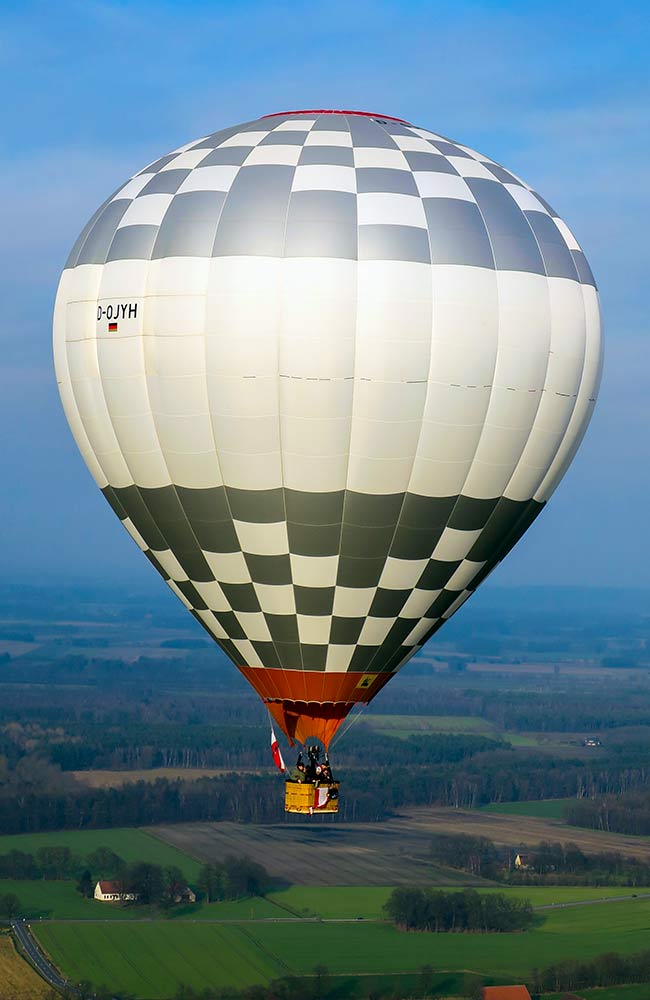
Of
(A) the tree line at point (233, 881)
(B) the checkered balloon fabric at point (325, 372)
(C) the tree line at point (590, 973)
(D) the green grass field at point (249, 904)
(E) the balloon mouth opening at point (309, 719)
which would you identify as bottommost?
(C) the tree line at point (590, 973)

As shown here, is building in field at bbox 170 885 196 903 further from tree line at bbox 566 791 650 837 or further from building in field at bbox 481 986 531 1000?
tree line at bbox 566 791 650 837

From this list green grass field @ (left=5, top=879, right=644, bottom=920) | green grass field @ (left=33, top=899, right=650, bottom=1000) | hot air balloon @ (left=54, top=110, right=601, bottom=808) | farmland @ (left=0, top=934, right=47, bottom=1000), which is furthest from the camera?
green grass field @ (left=5, top=879, right=644, bottom=920)

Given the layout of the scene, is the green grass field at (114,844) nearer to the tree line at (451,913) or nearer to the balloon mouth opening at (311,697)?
the tree line at (451,913)

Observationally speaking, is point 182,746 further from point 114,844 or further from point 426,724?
point 114,844

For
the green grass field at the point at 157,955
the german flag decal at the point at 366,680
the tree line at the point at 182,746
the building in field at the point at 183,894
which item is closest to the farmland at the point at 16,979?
the green grass field at the point at 157,955

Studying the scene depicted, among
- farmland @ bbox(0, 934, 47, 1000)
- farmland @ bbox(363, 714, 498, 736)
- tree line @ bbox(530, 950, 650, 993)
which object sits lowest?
farmland @ bbox(0, 934, 47, 1000)

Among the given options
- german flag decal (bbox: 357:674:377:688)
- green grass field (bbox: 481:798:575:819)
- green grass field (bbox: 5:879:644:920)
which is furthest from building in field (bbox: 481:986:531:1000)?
green grass field (bbox: 481:798:575:819)

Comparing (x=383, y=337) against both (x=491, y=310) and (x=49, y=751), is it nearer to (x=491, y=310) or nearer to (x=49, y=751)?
(x=491, y=310)

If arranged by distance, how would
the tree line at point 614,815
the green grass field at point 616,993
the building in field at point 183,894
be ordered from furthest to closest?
the tree line at point 614,815 → the building in field at point 183,894 → the green grass field at point 616,993
